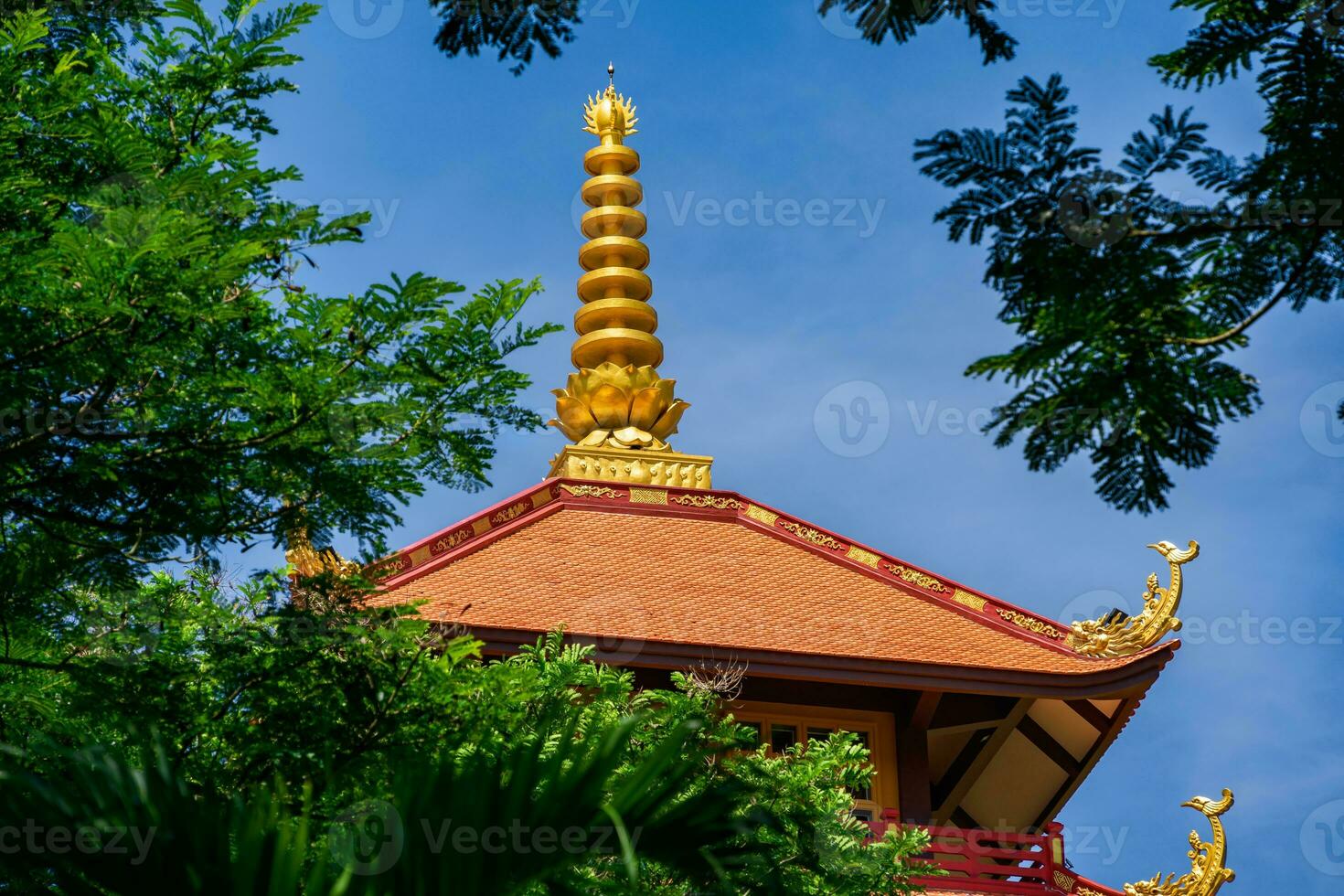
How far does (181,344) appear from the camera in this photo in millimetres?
6770

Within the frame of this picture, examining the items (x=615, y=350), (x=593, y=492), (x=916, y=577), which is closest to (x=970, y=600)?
(x=916, y=577)

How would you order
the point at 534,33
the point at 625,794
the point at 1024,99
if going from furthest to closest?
the point at 625,794 < the point at 534,33 < the point at 1024,99

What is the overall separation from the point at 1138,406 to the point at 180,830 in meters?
3.19

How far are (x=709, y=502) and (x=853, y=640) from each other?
344 cm

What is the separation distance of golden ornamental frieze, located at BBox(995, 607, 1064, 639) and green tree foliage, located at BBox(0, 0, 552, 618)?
9.14 m

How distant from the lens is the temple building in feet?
47.2

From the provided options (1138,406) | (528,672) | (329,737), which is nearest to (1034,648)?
(528,672)

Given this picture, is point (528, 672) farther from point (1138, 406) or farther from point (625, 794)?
point (1138, 406)

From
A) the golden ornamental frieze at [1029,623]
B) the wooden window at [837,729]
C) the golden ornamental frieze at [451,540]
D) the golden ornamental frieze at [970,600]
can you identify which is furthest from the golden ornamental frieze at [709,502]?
the wooden window at [837,729]

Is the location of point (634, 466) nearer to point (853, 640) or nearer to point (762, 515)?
point (762, 515)

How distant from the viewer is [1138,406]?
4.29 m

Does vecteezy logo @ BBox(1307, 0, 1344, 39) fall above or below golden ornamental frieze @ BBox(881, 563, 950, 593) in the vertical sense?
below
